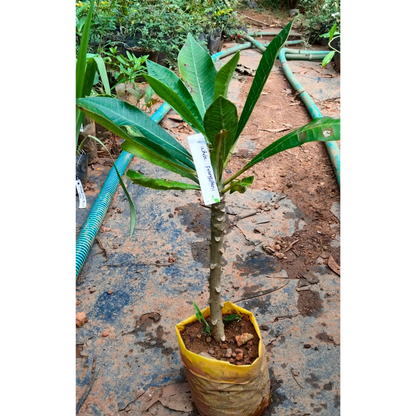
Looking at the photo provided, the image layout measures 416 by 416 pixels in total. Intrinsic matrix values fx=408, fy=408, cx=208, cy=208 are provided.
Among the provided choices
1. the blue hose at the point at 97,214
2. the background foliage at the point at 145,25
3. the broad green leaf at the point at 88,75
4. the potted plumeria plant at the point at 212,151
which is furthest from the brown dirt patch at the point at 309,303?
the background foliage at the point at 145,25

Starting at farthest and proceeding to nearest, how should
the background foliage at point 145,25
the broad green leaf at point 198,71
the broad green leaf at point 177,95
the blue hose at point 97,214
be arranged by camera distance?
the background foliage at point 145,25 < the blue hose at point 97,214 < the broad green leaf at point 198,71 < the broad green leaf at point 177,95

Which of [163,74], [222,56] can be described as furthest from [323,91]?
[163,74]

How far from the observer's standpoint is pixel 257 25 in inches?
274

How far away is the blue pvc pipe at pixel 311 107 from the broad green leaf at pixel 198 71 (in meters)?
1.65

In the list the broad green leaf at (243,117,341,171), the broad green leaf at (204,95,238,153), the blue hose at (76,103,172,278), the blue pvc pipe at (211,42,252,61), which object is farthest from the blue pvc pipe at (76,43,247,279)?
the blue pvc pipe at (211,42,252,61)

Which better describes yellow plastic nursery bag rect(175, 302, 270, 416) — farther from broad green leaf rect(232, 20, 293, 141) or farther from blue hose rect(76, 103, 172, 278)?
blue hose rect(76, 103, 172, 278)

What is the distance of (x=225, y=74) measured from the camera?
955 millimetres

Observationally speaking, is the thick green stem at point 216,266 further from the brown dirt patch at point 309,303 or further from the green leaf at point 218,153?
the brown dirt patch at point 309,303

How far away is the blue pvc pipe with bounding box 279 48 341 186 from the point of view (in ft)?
8.89

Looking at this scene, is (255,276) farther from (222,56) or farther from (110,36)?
(222,56)

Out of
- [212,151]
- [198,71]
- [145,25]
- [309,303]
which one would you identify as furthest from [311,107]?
[212,151]

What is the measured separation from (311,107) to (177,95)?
2.76m

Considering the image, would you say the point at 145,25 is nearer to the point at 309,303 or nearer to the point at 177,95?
the point at 309,303

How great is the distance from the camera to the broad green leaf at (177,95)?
1000 millimetres
